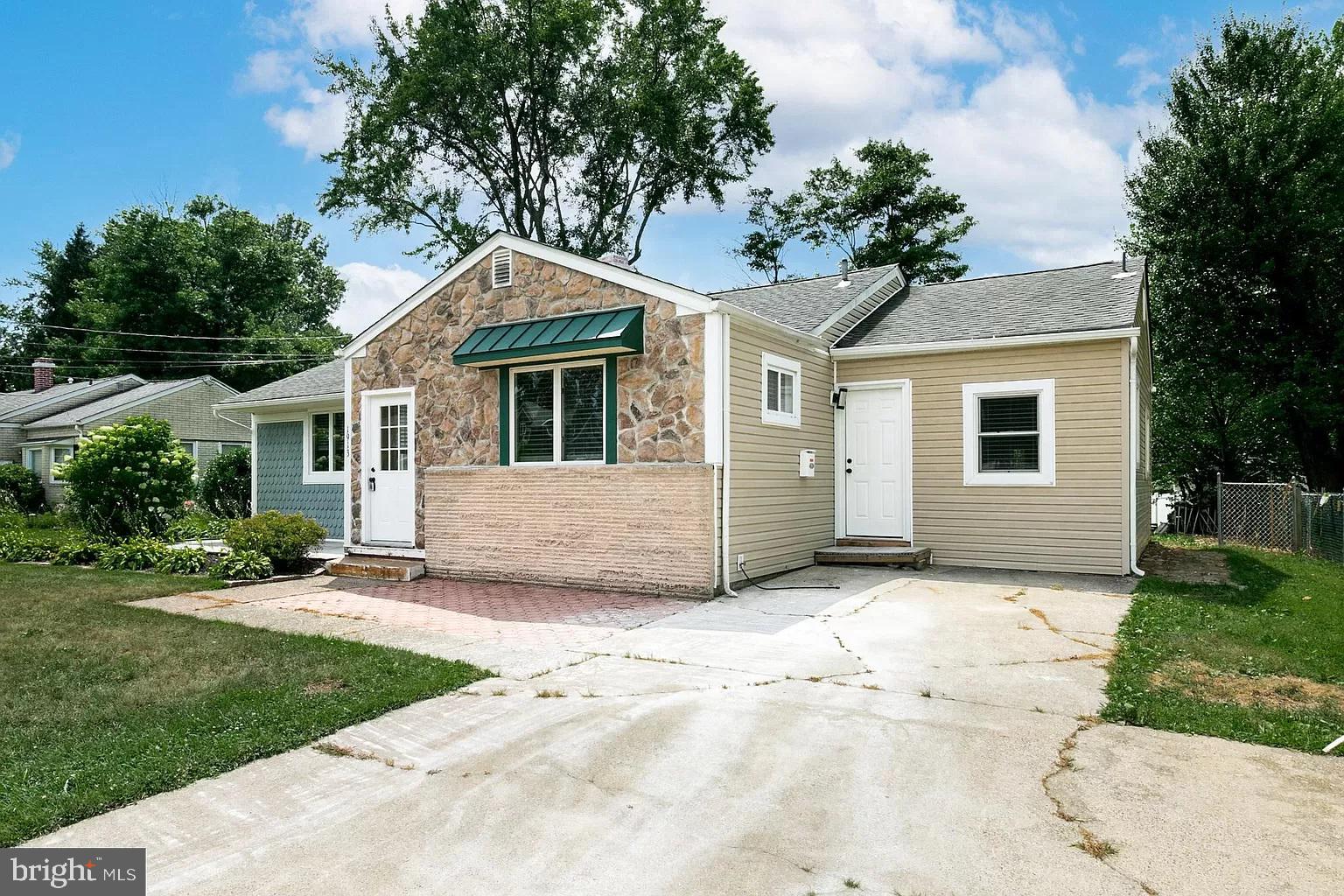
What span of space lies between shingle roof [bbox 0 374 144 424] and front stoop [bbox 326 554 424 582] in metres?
23.6

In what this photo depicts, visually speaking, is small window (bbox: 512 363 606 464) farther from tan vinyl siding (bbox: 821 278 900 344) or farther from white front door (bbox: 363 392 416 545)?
tan vinyl siding (bbox: 821 278 900 344)

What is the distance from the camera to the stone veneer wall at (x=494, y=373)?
938 cm

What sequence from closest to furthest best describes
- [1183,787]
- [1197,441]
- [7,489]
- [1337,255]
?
[1183,787] < [1337,255] < [1197,441] < [7,489]

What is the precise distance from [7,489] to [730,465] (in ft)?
87.5

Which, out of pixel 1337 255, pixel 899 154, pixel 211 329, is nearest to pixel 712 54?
pixel 899 154

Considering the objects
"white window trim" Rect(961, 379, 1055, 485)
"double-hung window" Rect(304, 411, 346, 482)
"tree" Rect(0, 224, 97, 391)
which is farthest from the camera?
"tree" Rect(0, 224, 97, 391)

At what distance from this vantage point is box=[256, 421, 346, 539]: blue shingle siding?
611 inches

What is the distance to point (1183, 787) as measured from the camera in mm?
3795

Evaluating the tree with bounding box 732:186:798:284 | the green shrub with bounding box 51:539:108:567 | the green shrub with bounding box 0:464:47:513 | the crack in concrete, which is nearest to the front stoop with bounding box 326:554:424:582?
the green shrub with bounding box 51:539:108:567

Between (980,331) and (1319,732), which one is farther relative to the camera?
(980,331)

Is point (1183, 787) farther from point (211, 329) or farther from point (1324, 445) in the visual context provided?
point (211, 329)

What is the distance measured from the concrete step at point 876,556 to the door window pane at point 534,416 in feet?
13.2

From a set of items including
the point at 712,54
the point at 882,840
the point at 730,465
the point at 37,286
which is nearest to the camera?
the point at 882,840

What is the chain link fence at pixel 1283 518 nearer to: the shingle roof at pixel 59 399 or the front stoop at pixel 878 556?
the front stoop at pixel 878 556
